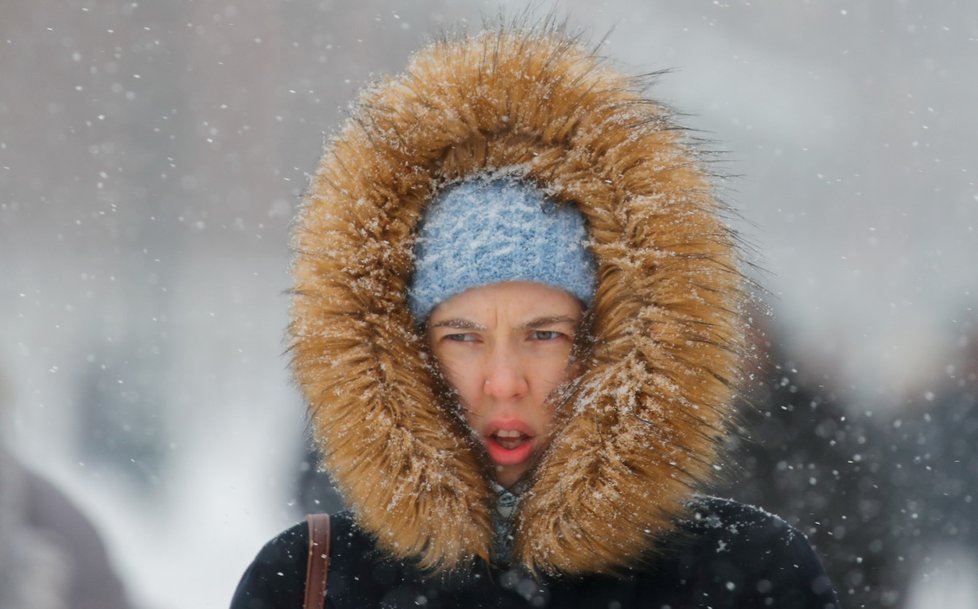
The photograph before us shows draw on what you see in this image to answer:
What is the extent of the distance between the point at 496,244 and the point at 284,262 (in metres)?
7.37

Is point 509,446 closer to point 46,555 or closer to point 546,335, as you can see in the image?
point 546,335

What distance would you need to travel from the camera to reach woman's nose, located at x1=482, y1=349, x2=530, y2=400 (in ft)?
6.29

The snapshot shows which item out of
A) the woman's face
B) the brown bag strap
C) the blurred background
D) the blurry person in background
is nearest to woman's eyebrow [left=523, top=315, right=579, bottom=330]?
the woman's face

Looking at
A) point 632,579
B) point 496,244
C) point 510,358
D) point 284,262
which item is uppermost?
point 284,262

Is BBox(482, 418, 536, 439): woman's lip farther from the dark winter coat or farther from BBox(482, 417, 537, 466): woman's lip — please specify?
the dark winter coat

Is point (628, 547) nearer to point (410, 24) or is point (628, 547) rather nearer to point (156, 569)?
point (156, 569)

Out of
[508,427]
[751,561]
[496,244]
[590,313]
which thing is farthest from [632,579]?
[496,244]

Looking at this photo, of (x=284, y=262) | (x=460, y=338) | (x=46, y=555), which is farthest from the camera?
(x=284, y=262)

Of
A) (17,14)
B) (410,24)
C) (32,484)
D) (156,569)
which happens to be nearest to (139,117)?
(17,14)

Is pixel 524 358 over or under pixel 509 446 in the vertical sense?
over

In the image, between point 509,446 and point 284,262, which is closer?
point 509,446

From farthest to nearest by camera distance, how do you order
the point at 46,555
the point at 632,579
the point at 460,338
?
the point at 46,555 → the point at 460,338 → the point at 632,579

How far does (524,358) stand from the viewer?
1958mm

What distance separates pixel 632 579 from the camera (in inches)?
74.7
